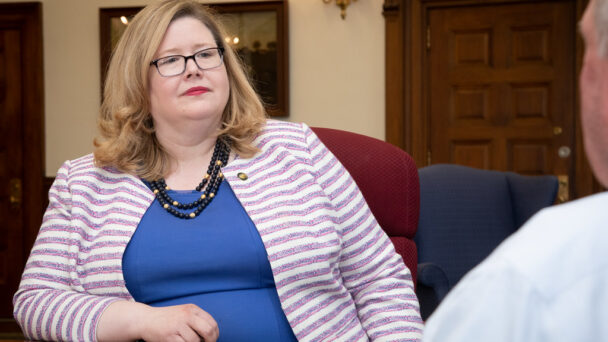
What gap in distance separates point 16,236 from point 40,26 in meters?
1.58

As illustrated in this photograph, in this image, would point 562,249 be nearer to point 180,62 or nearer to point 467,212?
point 180,62

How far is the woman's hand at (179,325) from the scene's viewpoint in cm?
142

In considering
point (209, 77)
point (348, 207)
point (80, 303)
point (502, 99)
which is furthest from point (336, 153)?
point (502, 99)

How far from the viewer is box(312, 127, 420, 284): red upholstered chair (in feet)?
6.21

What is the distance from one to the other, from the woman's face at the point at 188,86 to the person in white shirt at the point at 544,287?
130 cm

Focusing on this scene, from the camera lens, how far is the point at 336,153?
194 cm

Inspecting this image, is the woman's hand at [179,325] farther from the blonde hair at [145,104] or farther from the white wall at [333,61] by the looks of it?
the white wall at [333,61]

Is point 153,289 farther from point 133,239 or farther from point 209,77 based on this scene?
point 209,77

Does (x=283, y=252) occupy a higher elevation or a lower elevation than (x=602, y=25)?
lower

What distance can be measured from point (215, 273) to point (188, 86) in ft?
1.54

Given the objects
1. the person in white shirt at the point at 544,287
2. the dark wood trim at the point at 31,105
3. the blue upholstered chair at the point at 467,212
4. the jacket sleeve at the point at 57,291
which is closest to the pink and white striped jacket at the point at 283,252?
the jacket sleeve at the point at 57,291

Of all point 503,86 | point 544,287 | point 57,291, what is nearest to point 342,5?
point 503,86

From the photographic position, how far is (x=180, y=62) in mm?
1780

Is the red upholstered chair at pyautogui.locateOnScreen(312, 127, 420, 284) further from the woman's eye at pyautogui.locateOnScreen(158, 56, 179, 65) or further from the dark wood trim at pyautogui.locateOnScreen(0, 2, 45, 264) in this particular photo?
the dark wood trim at pyautogui.locateOnScreen(0, 2, 45, 264)
